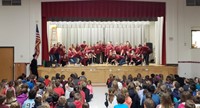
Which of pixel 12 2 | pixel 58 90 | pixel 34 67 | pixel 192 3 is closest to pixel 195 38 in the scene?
pixel 192 3

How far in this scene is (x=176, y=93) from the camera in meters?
8.73

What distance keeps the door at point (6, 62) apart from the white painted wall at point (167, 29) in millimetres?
304

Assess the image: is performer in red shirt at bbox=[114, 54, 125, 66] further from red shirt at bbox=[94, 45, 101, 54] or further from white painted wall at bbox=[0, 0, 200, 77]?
white painted wall at bbox=[0, 0, 200, 77]

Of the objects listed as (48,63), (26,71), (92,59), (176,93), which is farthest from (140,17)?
(176,93)

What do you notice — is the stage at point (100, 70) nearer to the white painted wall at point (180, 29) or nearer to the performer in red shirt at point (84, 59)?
the performer in red shirt at point (84, 59)

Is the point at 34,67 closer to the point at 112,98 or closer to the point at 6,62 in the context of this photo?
the point at 6,62

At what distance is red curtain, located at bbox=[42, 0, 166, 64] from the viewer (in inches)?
806

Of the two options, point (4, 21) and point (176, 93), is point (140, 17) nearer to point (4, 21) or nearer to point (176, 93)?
point (4, 21)

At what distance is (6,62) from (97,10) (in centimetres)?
635

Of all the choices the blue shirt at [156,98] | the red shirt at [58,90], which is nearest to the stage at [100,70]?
the red shirt at [58,90]

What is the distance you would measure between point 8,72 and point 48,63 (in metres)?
2.48

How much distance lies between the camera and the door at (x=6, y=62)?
20047 mm

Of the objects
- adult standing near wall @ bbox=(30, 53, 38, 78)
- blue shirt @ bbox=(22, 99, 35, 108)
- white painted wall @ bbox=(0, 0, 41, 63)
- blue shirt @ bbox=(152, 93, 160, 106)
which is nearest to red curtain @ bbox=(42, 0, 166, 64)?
white painted wall @ bbox=(0, 0, 41, 63)

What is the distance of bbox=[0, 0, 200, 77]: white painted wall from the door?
0.30 m
